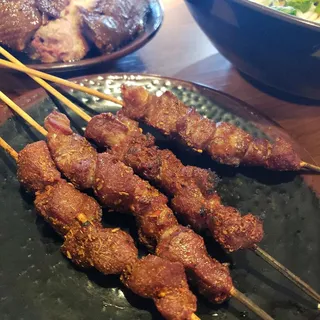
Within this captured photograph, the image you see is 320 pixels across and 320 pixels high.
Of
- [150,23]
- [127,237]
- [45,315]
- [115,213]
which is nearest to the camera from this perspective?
Result: [45,315]

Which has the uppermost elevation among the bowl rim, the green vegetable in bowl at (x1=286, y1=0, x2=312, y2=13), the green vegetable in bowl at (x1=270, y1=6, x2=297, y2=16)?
the green vegetable in bowl at (x1=286, y1=0, x2=312, y2=13)

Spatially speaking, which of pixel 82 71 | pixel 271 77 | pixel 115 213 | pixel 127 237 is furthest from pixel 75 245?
pixel 271 77

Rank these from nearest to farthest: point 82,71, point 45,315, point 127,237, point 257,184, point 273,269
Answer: point 45,315 < point 127,237 < point 273,269 < point 257,184 < point 82,71

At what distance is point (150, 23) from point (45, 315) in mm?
2605

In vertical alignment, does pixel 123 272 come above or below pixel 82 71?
below

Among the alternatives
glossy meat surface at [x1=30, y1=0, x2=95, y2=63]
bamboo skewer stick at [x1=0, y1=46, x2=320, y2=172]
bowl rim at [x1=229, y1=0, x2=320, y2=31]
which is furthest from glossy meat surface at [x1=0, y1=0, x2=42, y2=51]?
bowl rim at [x1=229, y1=0, x2=320, y2=31]

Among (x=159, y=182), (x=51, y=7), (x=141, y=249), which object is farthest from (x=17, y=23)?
(x=141, y=249)

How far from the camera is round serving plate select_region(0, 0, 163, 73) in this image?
2892 mm

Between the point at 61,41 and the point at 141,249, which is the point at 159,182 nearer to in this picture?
the point at 141,249

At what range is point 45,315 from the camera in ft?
5.94

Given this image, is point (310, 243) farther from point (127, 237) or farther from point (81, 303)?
point (81, 303)

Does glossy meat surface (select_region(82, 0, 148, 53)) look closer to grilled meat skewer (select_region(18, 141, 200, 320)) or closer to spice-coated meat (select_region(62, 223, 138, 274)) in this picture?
grilled meat skewer (select_region(18, 141, 200, 320))

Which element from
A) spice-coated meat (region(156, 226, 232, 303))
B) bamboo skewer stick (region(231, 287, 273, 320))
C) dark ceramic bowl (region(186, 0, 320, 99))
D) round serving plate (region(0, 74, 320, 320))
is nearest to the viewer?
bamboo skewer stick (region(231, 287, 273, 320))

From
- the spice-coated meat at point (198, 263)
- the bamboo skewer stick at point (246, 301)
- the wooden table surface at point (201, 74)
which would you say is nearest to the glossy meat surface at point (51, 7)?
the wooden table surface at point (201, 74)
